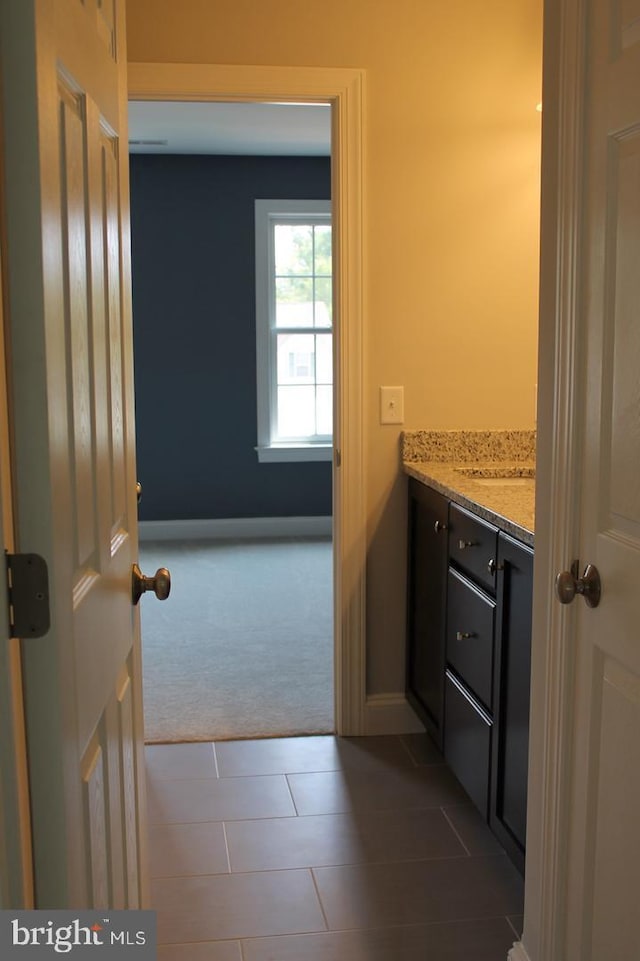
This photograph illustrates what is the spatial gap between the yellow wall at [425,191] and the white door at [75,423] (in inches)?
66.8

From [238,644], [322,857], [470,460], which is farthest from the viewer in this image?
[238,644]

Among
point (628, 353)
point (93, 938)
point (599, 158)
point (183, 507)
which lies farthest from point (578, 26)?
point (183, 507)

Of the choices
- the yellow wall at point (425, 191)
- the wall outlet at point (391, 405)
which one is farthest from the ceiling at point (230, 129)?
the wall outlet at point (391, 405)

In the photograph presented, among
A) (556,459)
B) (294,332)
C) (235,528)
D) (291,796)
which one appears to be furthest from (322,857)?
(294,332)

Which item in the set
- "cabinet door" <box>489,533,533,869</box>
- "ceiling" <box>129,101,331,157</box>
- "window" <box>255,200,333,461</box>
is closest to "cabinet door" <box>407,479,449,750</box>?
"cabinet door" <box>489,533,533,869</box>

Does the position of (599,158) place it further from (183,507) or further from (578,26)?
(183,507)

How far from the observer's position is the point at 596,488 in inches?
64.1

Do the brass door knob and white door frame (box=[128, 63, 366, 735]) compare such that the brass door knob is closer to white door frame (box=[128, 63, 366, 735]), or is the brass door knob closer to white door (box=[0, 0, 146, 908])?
white door (box=[0, 0, 146, 908])

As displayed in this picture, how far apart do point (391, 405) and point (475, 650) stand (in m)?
1.06

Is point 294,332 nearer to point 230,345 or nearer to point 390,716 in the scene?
point 230,345

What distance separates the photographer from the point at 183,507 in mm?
7082

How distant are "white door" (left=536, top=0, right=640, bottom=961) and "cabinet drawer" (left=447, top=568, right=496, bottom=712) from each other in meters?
0.62

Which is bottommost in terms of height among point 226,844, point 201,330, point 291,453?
point 226,844

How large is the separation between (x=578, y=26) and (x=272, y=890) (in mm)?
2034
